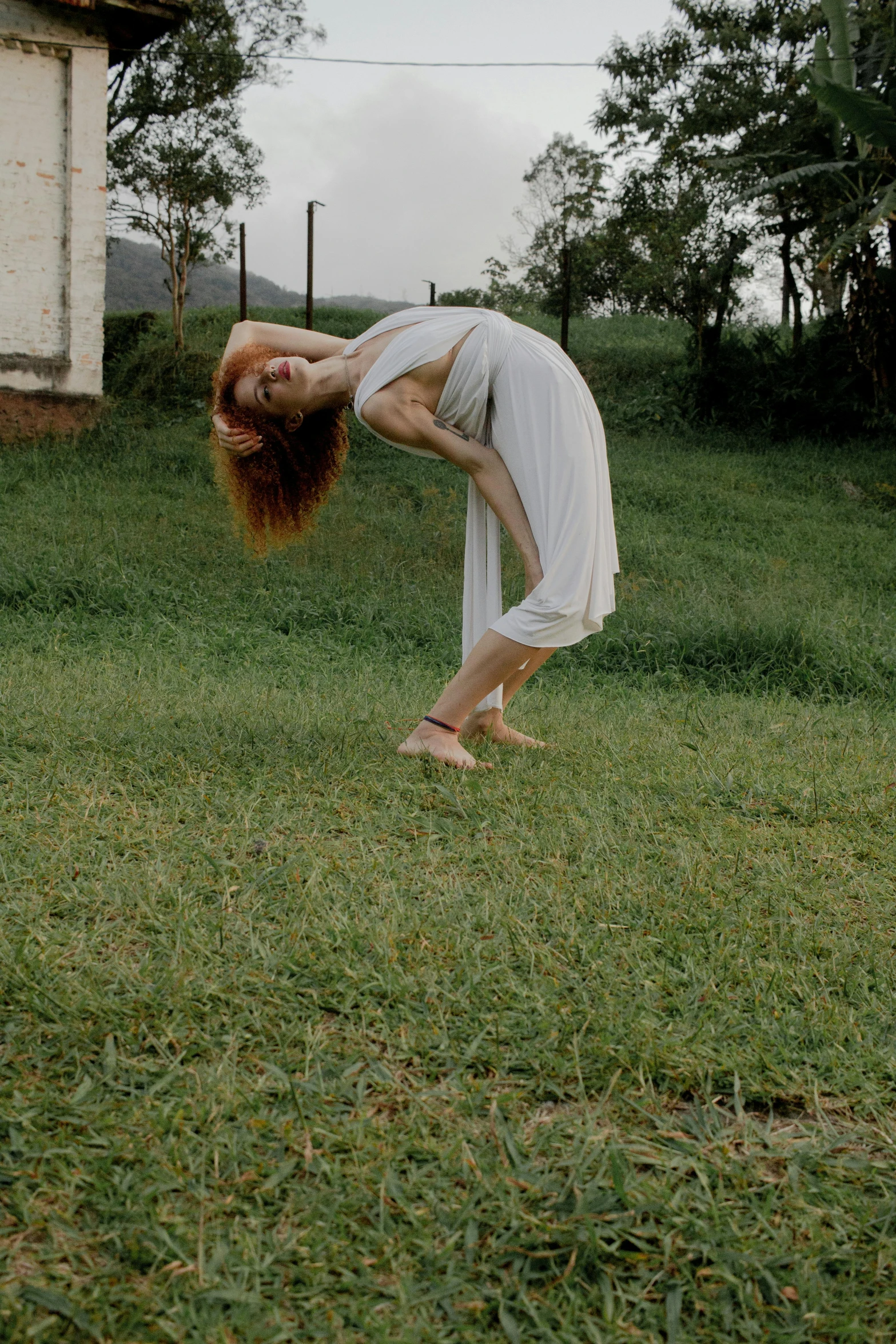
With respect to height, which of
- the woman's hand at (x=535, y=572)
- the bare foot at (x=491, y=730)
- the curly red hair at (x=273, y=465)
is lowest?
the bare foot at (x=491, y=730)

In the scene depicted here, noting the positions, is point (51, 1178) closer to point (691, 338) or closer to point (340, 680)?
point (340, 680)

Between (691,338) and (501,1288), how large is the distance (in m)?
14.1

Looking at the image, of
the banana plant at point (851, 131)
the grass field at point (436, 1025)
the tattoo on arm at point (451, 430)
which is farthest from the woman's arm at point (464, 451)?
the banana plant at point (851, 131)

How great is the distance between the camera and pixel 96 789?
3.10 meters

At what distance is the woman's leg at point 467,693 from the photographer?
3.30 meters

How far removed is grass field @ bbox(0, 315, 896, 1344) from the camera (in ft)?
4.60

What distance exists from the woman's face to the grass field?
1138 mm

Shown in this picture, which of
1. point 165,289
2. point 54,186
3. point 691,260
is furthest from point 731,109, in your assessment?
point 165,289

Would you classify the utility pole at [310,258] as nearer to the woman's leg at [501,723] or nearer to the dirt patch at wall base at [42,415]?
the dirt patch at wall base at [42,415]

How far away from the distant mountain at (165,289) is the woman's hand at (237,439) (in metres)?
16.8

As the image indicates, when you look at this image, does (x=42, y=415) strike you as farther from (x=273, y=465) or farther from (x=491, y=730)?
(x=491, y=730)

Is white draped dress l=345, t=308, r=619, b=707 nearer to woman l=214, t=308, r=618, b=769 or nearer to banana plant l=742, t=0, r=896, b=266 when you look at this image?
woman l=214, t=308, r=618, b=769

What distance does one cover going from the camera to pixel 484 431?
3518mm

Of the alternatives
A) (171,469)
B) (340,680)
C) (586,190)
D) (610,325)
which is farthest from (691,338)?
(586,190)
